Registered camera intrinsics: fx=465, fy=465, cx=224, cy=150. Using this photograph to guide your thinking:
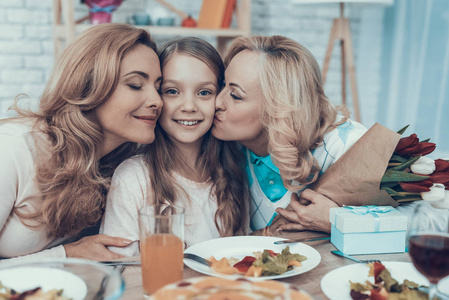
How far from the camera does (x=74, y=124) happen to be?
→ 1369mm

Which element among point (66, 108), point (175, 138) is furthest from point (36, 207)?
point (175, 138)

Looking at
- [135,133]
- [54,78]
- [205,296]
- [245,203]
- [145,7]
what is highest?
[145,7]

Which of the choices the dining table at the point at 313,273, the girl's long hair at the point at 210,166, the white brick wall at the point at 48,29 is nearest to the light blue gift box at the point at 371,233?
the dining table at the point at 313,273

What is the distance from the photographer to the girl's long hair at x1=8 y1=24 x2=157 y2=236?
133cm

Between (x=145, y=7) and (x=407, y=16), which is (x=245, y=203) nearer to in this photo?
(x=145, y=7)

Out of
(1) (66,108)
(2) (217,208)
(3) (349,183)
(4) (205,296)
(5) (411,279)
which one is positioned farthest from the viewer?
(2) (217,208)

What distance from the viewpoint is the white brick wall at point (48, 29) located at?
10.3 feet

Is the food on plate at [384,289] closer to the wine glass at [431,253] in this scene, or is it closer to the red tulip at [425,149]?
the wine glass at [431,253]

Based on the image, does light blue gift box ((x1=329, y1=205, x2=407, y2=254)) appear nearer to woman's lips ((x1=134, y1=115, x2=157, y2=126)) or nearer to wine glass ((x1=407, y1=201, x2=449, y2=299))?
wine glass ((x1=407, y1=201, x2=449, y2=299))

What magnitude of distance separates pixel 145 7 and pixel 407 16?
6.35 ft

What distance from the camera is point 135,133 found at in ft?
4.75

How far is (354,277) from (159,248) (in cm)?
38

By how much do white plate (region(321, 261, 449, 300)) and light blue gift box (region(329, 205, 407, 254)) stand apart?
11 centimetres

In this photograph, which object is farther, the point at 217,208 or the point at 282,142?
the point at 217,208
